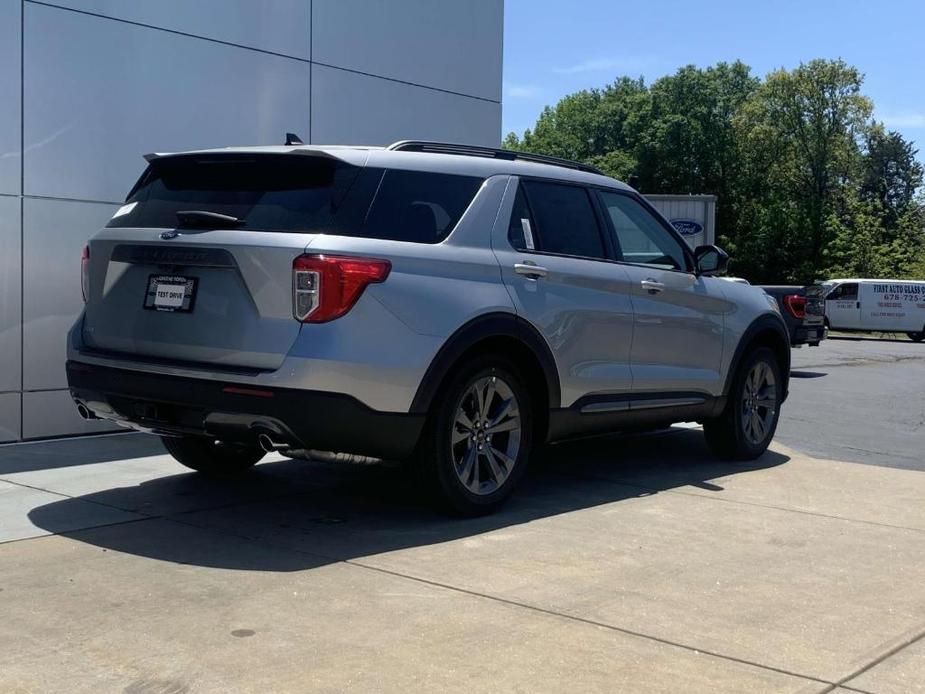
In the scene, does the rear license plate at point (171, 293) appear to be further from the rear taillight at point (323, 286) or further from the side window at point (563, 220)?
the side window at point (563, 220)

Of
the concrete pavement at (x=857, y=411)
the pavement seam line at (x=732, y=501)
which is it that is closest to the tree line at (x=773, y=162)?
the concrete pavement at (x=857, y=411)

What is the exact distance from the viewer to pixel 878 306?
36.0 metres

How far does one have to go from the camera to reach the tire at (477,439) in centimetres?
565

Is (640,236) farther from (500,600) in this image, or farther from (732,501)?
(500,600)

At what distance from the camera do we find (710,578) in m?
5.00

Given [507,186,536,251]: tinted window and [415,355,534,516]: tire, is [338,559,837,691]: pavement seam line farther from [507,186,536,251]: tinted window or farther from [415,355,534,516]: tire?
[507,186,536,251]: tinted window

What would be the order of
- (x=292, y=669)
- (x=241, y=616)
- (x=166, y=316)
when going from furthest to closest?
(x=166, y=316)
(x=241, y=616)
(x=292, y=669)

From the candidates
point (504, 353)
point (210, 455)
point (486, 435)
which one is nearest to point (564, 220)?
point (504, 353)

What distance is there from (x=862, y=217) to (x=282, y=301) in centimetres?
6194

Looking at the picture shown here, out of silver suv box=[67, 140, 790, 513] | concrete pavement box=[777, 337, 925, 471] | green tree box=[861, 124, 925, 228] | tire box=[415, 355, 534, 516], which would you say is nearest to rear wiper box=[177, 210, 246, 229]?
silver suv box=[67, 140, 790, 513]

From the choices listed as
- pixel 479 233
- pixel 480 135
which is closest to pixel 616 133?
pixel 480 135

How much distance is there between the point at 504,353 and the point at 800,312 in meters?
14.1

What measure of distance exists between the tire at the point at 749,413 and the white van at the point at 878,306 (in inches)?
1114

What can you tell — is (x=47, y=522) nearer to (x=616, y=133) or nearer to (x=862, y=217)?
(x=862, y=217)
